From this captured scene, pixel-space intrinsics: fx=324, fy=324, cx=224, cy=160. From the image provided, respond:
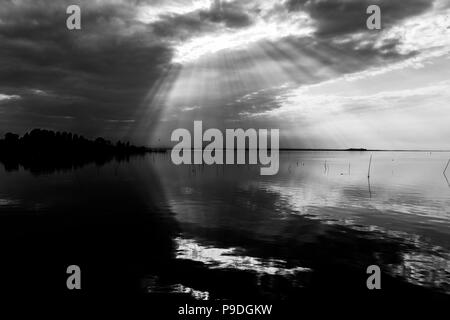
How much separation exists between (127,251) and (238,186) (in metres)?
36.9

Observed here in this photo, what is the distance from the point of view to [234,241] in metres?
22.9

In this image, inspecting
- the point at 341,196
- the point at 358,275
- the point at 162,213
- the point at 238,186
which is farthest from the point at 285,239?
the point at 238,186

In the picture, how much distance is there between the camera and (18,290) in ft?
49.1

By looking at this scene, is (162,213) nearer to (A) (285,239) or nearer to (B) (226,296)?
(A) (285,239)

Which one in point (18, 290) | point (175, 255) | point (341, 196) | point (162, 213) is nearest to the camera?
point (18, 290)

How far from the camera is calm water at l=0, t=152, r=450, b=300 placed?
1595 centimetres

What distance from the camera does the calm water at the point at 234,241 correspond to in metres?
15.9
